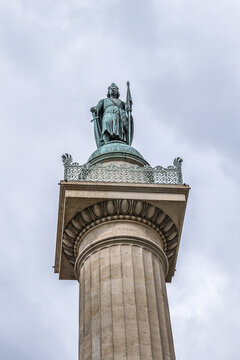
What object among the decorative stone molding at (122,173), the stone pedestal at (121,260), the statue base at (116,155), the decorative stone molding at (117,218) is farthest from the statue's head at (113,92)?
the decorative stone molding at (117,218)

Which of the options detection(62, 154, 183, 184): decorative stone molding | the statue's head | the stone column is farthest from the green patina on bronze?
the stone column

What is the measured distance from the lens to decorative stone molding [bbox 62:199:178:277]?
1653 cm

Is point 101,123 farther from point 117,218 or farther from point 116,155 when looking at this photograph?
point 117,218

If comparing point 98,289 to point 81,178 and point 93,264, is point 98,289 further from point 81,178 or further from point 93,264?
point 81,178

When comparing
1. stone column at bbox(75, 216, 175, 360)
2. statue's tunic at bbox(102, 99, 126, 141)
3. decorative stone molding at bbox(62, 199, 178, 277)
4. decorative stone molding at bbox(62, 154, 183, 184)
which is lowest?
stone column at bbox(75, 216, 175, 360)

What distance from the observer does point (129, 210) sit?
16.6 metres

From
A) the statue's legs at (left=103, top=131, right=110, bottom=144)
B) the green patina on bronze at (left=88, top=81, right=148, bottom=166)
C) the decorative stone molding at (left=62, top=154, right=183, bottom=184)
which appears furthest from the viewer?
the statue's legs at (left=103, top=131, right=110, bottom=144)

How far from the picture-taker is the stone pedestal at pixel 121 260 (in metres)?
14.0

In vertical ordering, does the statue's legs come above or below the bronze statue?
below

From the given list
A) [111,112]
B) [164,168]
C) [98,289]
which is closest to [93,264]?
[98,289]

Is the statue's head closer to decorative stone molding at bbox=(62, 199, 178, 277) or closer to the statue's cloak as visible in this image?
the statue's cloak

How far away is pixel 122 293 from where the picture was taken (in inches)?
579

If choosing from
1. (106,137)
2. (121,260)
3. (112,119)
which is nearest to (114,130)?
(106,137)

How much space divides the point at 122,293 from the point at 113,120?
7.51 metres
